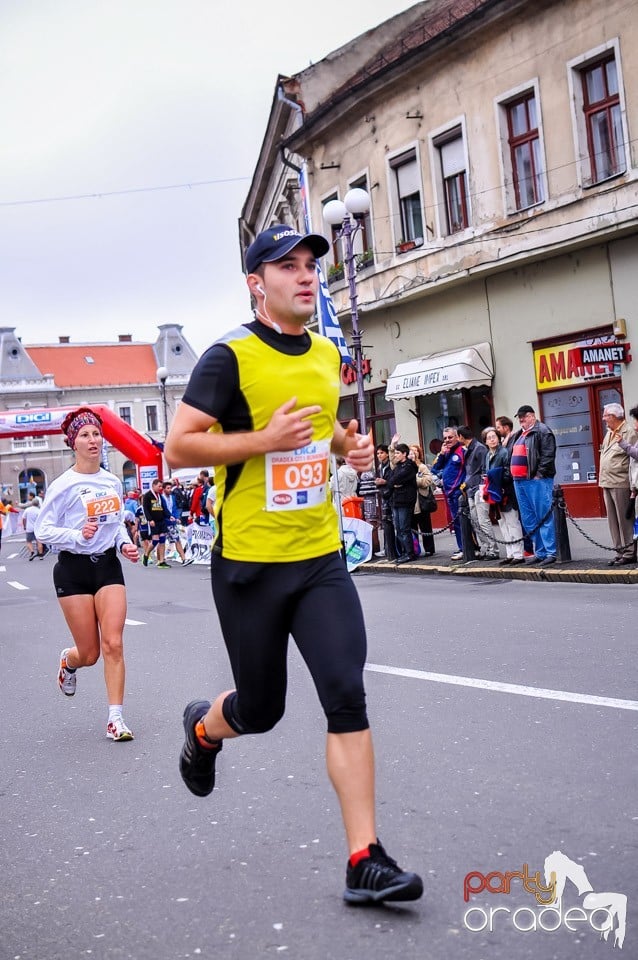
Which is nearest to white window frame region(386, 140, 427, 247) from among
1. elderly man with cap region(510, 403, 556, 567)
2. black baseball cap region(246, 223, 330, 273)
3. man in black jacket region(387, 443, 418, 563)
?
man in black jacket region(387, 443, 418, 563)

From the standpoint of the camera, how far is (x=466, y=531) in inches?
654

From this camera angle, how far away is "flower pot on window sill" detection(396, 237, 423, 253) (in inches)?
994

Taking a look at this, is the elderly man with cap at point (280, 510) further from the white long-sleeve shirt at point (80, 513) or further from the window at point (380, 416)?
the window at point (380, 416)

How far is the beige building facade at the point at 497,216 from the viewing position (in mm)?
19859

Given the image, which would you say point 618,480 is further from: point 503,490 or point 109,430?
point 109,430

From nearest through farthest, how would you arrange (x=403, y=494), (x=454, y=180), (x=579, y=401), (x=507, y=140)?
1. (x=403, y=494)
2. (x=579, y=401)
3. (x=507, y=140)
4. (x=454, y=180)

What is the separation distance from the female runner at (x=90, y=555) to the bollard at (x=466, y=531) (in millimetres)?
9873

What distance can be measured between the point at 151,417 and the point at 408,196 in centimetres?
8720

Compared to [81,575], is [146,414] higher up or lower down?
higher up

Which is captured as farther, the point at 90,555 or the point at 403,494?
the point at 403,494

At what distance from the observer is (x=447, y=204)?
24.3 m

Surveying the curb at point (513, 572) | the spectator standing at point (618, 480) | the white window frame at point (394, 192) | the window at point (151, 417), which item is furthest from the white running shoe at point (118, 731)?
the window at point (151, 417)

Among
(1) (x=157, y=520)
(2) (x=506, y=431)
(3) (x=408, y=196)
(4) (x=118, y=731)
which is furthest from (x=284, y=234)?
(3) (x=408, y=196)

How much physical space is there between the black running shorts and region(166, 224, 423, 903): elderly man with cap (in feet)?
9.59
